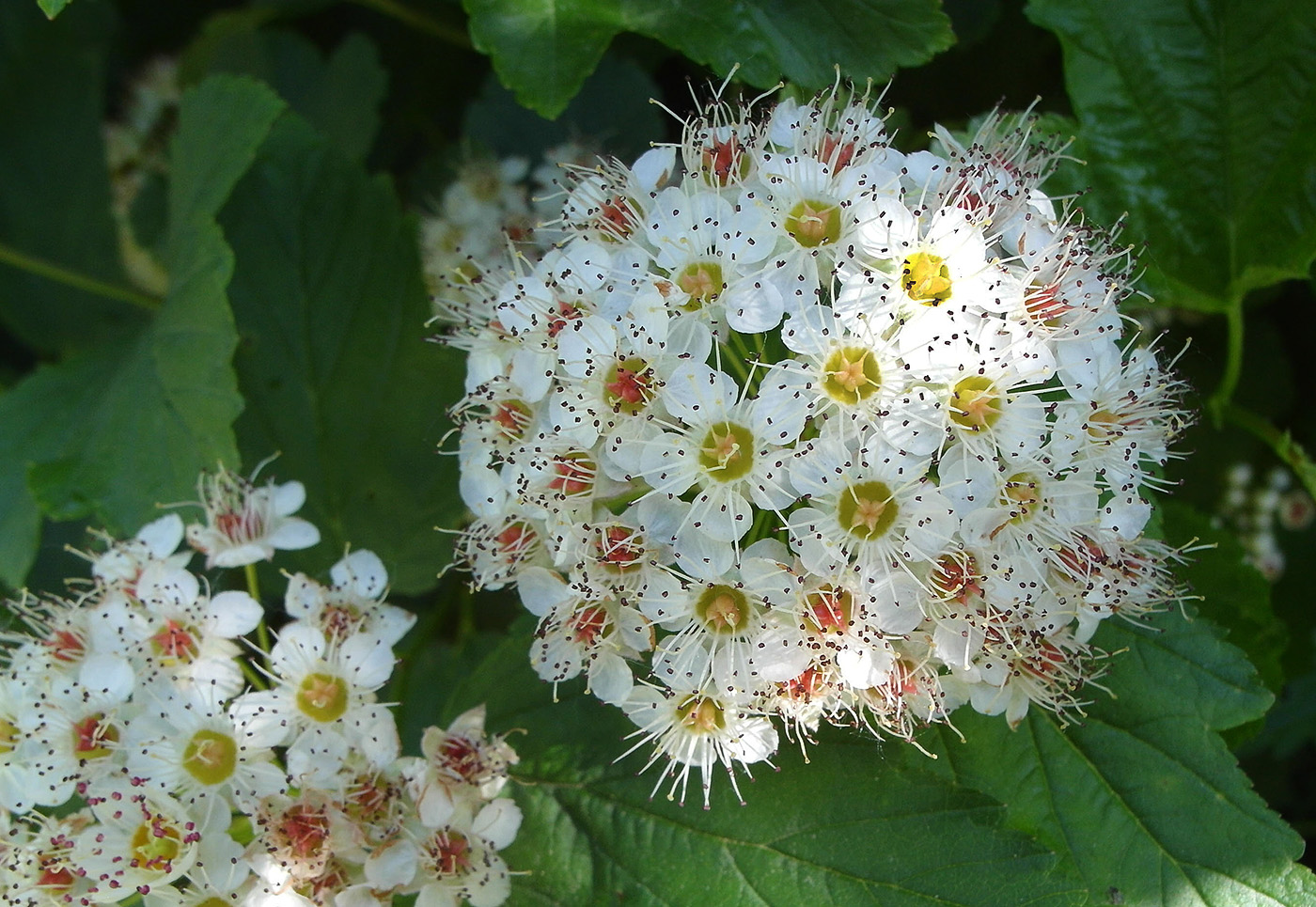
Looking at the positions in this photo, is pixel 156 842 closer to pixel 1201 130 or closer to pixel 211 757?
pixel 211 757

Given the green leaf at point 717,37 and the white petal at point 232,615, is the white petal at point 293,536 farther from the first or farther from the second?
the green leaf at point 717,37

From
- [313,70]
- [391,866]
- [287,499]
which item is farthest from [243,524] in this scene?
[313,70]

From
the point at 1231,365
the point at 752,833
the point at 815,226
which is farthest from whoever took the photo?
the point at 1231,365

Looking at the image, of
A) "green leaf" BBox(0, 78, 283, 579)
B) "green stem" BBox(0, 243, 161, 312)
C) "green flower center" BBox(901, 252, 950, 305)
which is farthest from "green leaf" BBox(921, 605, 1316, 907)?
"green stem" BBox(0, 243, 161, 312)

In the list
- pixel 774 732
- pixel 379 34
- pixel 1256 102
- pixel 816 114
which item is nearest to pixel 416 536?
pixel 774 732

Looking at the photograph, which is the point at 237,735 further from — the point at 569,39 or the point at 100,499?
the point at 569,39

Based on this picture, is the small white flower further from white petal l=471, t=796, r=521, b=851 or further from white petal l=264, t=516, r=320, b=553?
white petal l=471, t=796, r=521, b=851
